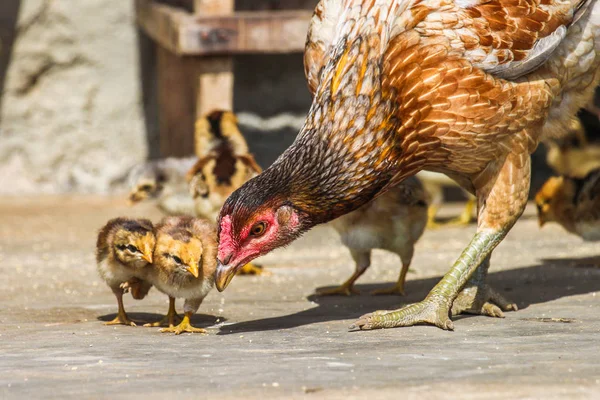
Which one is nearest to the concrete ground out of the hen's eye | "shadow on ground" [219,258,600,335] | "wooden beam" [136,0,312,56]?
"shadow on ground" [219,258,600,335]

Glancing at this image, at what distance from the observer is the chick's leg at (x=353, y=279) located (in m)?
5.88

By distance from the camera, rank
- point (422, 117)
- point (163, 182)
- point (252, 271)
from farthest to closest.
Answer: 1. point (163, 182)
2. point (252, 271)
3. point (422, 117)

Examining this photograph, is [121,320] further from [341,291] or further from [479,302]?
[479,302]

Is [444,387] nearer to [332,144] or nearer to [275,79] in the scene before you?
[332,144]

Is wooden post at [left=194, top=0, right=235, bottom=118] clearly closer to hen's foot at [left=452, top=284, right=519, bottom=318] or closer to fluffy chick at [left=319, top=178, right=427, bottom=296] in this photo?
fluffy chick at [left=319, top=178, right=427, bottom=296]

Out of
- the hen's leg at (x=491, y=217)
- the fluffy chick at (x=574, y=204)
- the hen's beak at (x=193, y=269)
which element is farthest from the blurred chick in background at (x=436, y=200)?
the hen's beak at (x=193, y=269)

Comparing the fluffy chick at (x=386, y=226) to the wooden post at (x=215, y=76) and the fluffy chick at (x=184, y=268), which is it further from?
the wooden post at (x=215, y=76)

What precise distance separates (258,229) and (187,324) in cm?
64

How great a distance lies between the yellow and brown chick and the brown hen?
2.14 metres

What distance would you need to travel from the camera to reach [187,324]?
15.8 feet

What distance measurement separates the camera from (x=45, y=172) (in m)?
11.2

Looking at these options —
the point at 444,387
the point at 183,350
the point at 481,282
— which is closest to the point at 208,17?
the point at 481,282

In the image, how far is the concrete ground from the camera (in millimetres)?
3490

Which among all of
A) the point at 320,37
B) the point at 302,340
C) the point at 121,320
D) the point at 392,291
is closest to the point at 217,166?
the point at 392,291
